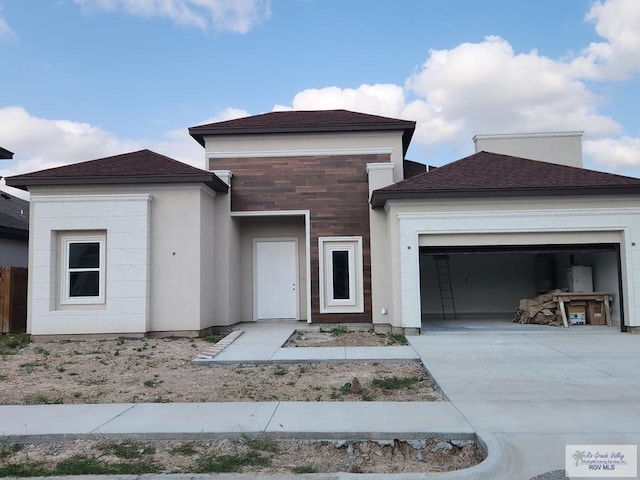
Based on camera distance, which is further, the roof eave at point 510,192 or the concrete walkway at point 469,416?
the roof eave at point 510,192

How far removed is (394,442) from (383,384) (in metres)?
2.57

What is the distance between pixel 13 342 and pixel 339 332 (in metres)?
8.02

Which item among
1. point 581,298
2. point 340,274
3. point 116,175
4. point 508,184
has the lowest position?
point 581,298

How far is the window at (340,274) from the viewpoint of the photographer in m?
15.4

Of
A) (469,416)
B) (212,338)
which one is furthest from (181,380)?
(469,416)

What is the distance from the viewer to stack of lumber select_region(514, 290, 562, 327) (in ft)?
49.9

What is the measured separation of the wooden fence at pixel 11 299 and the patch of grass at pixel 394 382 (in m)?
11.7

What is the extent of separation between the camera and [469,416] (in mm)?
6375

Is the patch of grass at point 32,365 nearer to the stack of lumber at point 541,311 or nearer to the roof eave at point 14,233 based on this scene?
the roof eave at point 14,233

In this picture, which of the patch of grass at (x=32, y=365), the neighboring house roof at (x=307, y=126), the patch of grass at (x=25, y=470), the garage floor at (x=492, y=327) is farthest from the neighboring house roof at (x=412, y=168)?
the patch of grass at (x=25, y=470)

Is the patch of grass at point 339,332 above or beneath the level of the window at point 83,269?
beneath

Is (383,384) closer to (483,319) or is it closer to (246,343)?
(246,343)

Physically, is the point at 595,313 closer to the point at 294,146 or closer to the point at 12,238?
the point at 294,146

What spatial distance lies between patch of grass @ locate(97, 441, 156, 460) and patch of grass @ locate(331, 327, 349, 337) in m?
8.28
